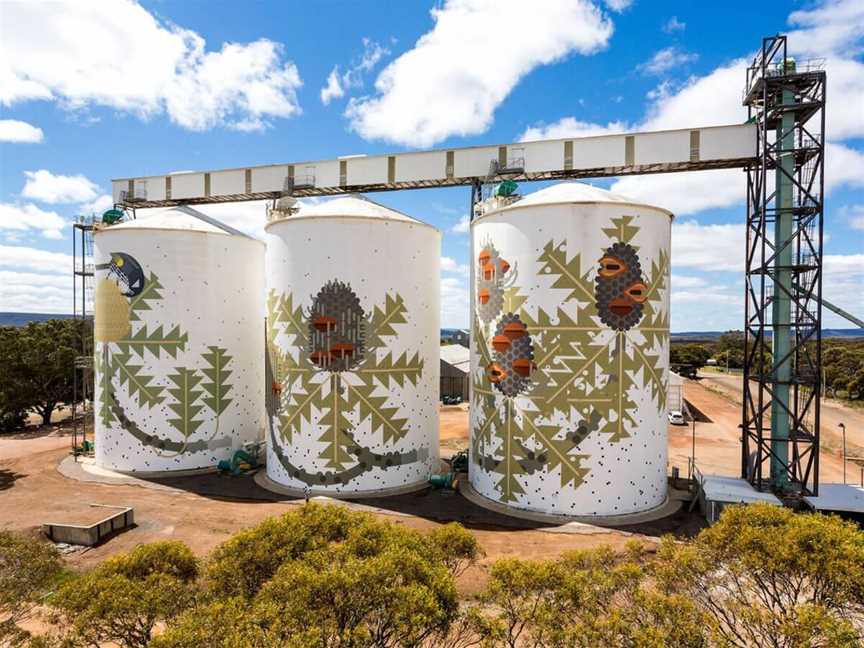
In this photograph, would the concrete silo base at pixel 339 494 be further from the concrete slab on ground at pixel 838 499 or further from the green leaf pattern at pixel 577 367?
the concrete slab on ground at pixel 838 499

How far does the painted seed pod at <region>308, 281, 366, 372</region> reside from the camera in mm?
23984

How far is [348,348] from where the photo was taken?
2400 cm

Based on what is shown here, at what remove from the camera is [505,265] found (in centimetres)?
2216

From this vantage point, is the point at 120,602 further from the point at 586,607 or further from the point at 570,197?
the point at 570,197

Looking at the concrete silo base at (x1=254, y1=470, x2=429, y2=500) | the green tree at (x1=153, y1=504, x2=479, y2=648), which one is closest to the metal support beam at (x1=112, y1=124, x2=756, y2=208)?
the concrete silo base at (x1=254, y1=470, x2=429, y2=500)

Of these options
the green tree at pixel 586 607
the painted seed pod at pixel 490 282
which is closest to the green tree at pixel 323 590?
the green tree at pixel 586 607

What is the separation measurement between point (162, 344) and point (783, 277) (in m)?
32.4

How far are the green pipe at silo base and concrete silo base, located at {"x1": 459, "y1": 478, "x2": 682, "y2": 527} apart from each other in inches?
203

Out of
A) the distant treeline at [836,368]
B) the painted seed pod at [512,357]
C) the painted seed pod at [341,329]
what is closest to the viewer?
the painted seed pod at [512,357]

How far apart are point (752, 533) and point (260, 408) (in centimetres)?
2796

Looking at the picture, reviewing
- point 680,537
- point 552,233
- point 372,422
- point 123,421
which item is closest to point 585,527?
point 680,537

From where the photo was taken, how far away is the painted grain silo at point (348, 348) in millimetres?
24047

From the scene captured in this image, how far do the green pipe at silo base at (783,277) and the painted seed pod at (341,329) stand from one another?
1947 cm

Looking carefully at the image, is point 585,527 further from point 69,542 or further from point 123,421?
point 123,421
